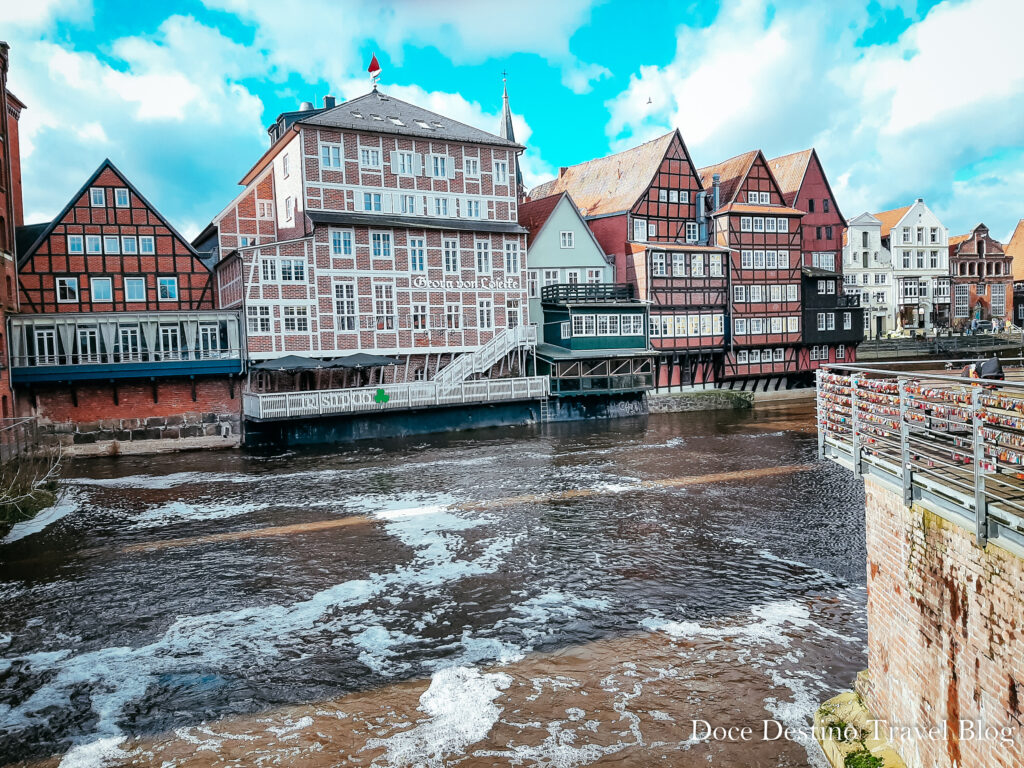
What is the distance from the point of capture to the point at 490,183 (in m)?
39.5

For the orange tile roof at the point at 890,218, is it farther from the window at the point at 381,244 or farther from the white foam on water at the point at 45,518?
the white foam on water at the point at 45,518

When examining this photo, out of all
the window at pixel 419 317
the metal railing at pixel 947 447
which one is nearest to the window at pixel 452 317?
the window at pixel 419 317

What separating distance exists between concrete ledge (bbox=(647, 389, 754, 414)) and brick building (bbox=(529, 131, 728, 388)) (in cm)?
165

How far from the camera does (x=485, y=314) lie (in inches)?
1526

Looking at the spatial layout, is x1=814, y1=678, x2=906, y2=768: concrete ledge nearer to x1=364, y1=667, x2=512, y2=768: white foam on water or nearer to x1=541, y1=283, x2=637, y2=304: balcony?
x1=364, y1=667, x2=512, y2=768: white foam on water

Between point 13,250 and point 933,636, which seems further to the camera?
point 13,250

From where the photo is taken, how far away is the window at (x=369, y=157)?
36.1 meters

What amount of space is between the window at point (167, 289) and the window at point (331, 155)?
8.62 m

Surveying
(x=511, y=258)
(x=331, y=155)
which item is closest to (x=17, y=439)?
(x=331, y=155)

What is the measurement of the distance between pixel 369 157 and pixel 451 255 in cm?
602

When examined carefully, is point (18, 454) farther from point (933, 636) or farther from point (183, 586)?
point (933, 636)

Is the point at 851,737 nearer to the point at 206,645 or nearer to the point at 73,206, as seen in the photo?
the point at 206,645

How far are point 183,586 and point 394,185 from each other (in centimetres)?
2639

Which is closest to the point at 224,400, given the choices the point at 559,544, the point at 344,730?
the point at 559,544
